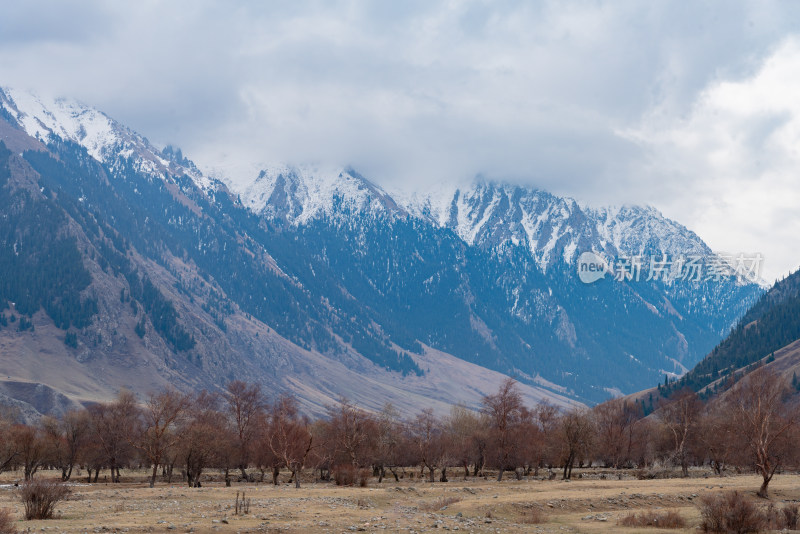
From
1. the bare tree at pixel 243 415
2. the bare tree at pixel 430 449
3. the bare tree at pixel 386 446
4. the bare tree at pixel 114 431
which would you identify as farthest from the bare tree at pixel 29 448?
the bare tree at pixel 430 449

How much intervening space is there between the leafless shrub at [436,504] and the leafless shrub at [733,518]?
19.8m

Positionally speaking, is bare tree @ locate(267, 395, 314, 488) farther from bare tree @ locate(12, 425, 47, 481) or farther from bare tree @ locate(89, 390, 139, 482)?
→ bare tree @ locate(12, 425, 47, 481)

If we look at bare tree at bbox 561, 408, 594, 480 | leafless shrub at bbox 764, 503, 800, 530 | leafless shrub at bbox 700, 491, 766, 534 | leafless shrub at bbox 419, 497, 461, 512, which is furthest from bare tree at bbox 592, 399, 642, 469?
leafless shrub at bbox 700, 491, 766, 534

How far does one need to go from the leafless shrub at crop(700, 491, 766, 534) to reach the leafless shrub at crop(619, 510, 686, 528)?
8.26ft

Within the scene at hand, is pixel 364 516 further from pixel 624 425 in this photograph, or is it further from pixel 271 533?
pixel 624 425

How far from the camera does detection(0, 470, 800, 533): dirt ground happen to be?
47.0 m

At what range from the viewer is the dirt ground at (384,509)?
47000mm

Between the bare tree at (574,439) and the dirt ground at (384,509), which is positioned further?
the bare tree at (574,439)

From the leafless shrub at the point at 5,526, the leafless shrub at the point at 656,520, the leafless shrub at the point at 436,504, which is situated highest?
the leafless shrub at the point at 656,520

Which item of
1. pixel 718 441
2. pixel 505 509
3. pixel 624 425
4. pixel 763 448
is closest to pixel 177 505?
pixel 505 509

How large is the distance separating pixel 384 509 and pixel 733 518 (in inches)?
962

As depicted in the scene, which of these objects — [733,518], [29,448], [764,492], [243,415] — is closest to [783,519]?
[733,518]

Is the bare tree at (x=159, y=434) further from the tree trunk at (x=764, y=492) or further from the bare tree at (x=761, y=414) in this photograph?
the tree trunk at (x=764, y=492)

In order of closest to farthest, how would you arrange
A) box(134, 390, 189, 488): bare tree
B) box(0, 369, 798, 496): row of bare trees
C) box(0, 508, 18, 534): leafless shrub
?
box(0, 508, 18, 534): leafless shrub
box(134, 390, 189, 488): bare tree
box(0, 369, 798, 496): row of bare trees
